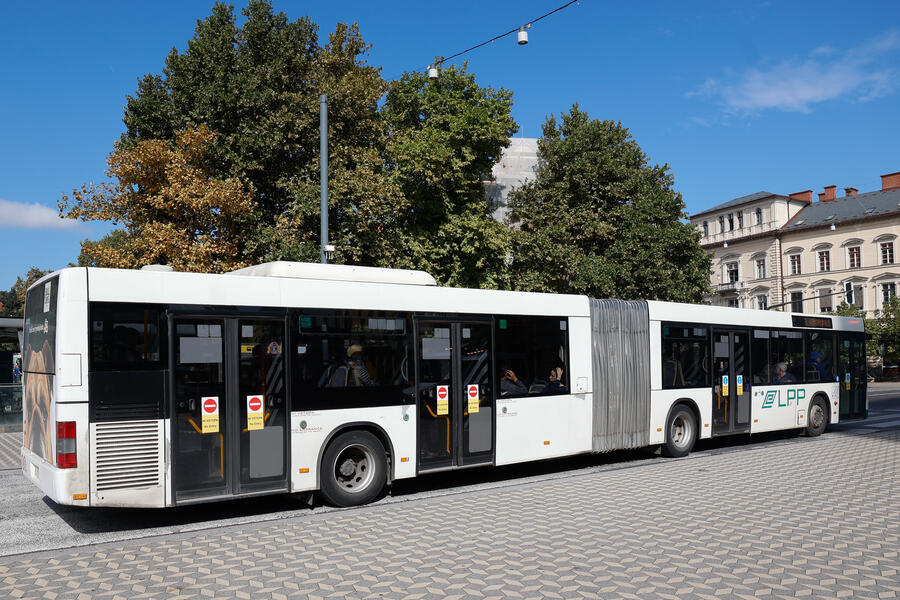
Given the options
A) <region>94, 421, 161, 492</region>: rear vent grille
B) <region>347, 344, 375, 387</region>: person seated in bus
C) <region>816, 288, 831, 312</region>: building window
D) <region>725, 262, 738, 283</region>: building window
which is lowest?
<region>94, 421, 161, 492</region>: rear vent grille

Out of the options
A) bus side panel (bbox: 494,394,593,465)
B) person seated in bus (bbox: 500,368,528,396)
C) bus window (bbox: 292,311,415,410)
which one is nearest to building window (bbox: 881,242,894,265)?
bus side panel (bbox: 494,394,593,465)

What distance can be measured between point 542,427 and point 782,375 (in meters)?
7.47

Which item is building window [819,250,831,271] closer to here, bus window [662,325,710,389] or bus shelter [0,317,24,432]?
bus window [662,325,710,389]

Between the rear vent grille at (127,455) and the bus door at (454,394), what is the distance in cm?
354

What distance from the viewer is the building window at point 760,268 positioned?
251ft

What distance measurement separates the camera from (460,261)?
3033cm

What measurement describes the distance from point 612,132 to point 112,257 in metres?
26.2

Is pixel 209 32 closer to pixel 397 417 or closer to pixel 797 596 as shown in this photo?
pixel 397 417

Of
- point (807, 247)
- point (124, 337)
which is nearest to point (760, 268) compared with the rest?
point (807, 247)

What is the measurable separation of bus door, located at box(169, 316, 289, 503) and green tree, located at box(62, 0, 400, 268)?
41.7 ft

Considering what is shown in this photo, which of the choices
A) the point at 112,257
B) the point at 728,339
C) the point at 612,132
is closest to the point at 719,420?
the point at 728,339

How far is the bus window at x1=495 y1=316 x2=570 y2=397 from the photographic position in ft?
36.8

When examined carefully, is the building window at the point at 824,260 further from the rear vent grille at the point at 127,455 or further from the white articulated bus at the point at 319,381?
the rear vent grille at the point at 127,455

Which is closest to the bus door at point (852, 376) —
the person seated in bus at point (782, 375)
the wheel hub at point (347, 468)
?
the person seated in bus at point (782, 375)
